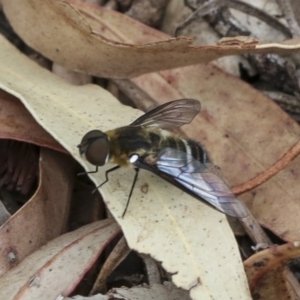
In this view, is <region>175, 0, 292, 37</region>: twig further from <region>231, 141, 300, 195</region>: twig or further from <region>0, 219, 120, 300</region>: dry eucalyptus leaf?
<region>0, 219, 120, 300</region>: dry eucalyptus leaf

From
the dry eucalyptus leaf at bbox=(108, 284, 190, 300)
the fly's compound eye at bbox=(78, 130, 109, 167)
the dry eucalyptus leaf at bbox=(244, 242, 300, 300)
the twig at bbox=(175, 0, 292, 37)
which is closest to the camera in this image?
the dry eucalyptus leaf at bbox=(244, 242, 300, 300)

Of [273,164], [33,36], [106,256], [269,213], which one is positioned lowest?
[106,256]

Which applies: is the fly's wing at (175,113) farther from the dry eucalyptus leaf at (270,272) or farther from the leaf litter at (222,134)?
the dry eucalyptus leaf at (270,272)

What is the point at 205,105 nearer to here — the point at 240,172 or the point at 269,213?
the point at 240,172

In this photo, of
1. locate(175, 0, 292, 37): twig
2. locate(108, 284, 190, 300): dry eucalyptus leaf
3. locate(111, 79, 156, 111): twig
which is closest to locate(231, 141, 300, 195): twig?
locate(108, 284, 190, 300): dry eucalyptus leaf

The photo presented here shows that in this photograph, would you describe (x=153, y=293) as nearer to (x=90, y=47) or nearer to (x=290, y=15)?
(x=90, y=47)

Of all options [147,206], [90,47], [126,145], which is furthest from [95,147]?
[90,47]

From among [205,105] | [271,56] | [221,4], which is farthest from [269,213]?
[221,4]
